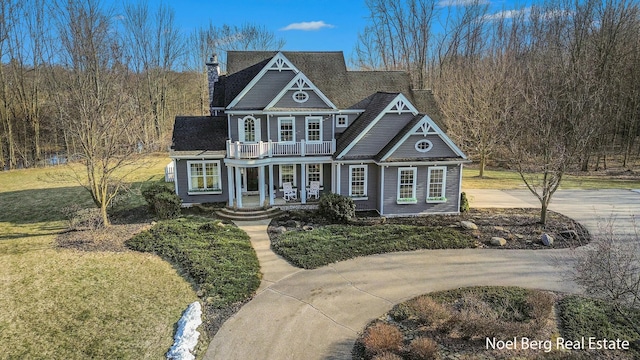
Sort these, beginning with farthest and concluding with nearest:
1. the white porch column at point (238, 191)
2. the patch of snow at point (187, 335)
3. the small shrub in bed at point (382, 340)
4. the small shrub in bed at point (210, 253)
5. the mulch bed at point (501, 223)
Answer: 1. the white porch column at point (238, 191)
2. the mulch bed at point (501, 223)
3. the small shrub in bed at point (210, 253)
4. the patch of snow at point (187, 335)
5. the small shrub in bed at point (382, 340)

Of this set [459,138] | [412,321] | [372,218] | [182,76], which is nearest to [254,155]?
[372,218]

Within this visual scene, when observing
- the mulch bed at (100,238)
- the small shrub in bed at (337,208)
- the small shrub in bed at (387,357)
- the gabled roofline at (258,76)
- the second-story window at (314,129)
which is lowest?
the small shrub in bed at (387,357)

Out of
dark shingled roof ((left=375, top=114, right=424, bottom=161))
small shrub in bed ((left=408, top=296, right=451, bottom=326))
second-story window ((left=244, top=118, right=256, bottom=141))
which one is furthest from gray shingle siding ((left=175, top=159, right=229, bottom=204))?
small shrub in bed ((left=408, top=296, right=451, bottom=326))

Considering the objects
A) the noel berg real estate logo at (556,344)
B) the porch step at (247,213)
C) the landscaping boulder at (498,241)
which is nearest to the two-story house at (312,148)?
the porch step at (247,213)

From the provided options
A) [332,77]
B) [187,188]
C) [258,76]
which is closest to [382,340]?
[187,188]

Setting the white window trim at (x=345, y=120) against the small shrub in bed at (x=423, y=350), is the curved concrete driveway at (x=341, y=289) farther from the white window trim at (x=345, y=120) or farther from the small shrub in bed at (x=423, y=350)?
the white window trim at (x=345, y=120)

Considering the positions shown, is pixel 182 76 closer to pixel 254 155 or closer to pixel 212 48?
pixel 212 48
